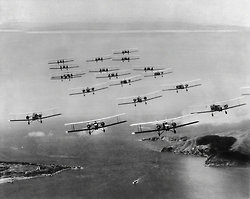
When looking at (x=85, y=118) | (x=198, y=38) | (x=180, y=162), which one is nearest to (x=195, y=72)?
(x=198, y=38)

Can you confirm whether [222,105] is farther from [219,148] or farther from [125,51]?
[219,148]

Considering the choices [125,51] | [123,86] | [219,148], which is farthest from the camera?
[219,148]

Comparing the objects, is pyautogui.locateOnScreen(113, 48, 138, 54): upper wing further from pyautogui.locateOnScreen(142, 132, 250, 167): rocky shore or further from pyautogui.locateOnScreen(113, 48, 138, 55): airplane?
pyautogui.locateOnScreen(142, 132, 250, 167): rocky shore

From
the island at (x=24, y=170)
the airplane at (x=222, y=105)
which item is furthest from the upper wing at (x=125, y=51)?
the island at (x=24, y=170)

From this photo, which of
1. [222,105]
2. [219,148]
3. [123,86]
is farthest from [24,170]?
[219,148]

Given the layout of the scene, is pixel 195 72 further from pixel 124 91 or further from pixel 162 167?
pixel 162 167

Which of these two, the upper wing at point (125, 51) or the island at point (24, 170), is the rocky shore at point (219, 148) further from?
the upper wing at point (125, 51)

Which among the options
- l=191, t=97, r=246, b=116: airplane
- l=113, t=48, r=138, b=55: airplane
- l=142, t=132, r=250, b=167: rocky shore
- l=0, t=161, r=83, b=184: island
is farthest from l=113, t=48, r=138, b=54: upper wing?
l=142, t=132, r=250, b=167: rocky shore
